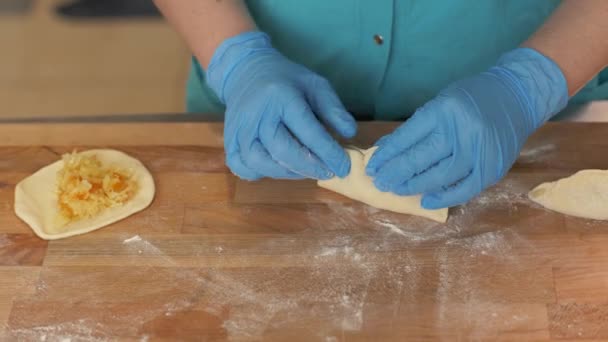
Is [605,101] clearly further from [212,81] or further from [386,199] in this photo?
[212,81]

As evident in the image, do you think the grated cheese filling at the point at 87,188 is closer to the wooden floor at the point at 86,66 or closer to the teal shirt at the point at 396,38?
the teal shirt at the point at 396,38

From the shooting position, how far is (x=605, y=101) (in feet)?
5.45

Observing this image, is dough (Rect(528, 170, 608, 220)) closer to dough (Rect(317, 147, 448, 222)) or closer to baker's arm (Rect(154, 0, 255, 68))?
dough (Rect(317, 147, 448, 222))

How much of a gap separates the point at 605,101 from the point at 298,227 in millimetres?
854

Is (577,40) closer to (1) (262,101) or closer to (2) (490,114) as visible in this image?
(2) (490,114)

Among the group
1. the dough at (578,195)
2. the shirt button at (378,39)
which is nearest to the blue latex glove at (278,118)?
the shirt button at (378,39)

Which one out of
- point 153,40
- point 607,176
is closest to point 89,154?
point 607,176

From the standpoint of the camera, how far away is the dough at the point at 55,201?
143cm

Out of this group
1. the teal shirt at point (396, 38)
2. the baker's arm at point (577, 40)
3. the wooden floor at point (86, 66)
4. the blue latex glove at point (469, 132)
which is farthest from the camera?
the wooden floor at point (86, 66)

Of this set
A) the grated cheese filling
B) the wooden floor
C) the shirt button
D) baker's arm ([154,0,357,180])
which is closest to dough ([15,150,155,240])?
the grated cheese filling

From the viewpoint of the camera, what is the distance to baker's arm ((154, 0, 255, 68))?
1.45m

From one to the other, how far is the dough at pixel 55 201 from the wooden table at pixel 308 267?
2 centimetres

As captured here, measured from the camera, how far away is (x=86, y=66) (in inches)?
122

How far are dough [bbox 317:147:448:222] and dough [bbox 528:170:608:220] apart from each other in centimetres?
22
